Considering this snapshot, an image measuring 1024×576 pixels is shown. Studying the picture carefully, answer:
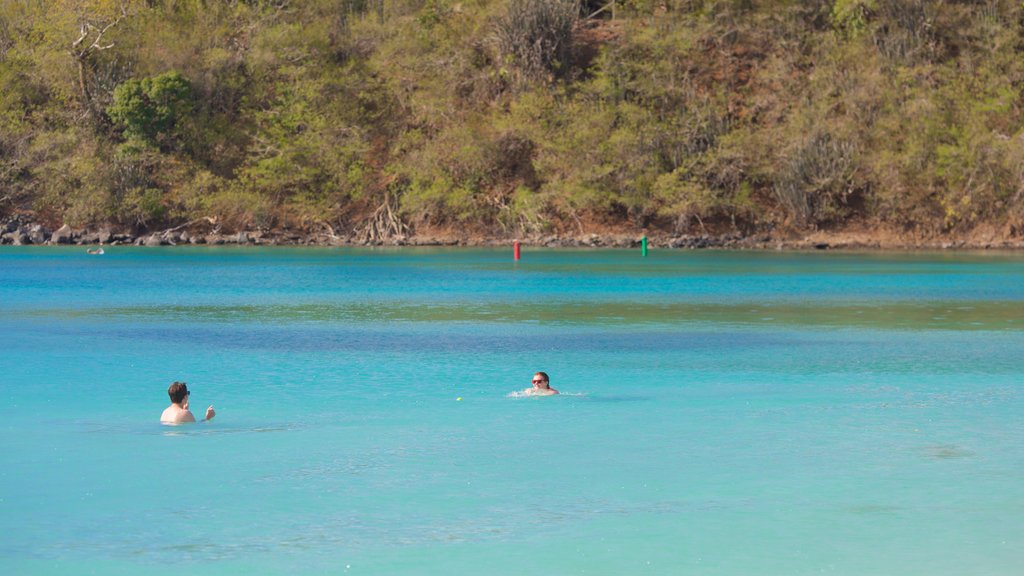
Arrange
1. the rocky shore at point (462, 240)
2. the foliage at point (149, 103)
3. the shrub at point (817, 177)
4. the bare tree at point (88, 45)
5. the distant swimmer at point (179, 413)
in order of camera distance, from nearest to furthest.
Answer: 1. the distant swimmer at point (179, 413)
2. the rocky shore at point (462, 240)
3. the shrub at point (817, 177)
4. the foliage at point (149, 103)
5. the bare tree at point (88, 45)

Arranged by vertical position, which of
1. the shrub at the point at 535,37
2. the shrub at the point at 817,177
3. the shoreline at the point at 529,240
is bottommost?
the shoreline at the point at 529,240

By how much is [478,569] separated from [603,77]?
67784 mm

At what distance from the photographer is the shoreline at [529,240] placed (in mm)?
68812

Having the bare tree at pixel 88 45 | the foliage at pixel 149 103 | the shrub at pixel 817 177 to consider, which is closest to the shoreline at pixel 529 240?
the shrub at pixel 817 177

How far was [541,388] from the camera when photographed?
58.4 feet

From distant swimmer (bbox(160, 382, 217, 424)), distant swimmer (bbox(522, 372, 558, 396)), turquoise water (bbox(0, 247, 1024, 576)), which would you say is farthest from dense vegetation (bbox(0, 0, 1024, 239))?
distant swimmer (bbox(160, 382, 217, 424))

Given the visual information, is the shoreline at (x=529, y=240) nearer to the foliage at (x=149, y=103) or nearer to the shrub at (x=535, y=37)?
the foliage at (x=149, y=103)

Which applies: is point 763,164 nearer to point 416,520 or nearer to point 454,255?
point 454,255

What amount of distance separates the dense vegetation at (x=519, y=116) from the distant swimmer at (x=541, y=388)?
53.1m

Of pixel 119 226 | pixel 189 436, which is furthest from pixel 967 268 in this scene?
pixel 119 226

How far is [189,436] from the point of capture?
50.0 ft

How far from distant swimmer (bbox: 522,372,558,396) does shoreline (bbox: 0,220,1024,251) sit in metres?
51.1

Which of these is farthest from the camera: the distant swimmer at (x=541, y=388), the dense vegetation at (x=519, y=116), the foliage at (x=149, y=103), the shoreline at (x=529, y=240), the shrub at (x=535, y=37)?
the shrub at (x=535, y=37)

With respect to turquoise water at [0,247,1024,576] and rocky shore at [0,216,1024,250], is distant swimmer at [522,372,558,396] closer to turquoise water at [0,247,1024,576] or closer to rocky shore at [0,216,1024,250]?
turquoise water at [0,247,1024,576]
